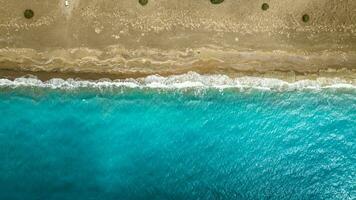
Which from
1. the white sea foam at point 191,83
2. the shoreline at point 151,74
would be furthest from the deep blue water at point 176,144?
the shoreline at point 151,74

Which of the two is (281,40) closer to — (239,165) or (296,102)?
(296,102)

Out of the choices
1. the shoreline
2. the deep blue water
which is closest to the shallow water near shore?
the deep blue water

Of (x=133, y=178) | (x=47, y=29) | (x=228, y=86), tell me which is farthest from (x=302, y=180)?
(x=47, y=29)

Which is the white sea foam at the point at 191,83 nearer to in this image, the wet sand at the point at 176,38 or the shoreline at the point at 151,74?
the shoreline at the point at 151,74

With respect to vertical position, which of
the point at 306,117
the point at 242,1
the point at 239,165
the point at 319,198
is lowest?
the point at 319,198

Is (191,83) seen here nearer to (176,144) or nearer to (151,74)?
(151,74)

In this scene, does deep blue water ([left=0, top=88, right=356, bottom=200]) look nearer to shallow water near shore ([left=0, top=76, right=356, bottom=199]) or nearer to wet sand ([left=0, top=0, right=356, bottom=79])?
shallow water near shore ([left=0, top=76, right=356, bottom=199])

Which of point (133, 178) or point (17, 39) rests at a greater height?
point (17, 39)
